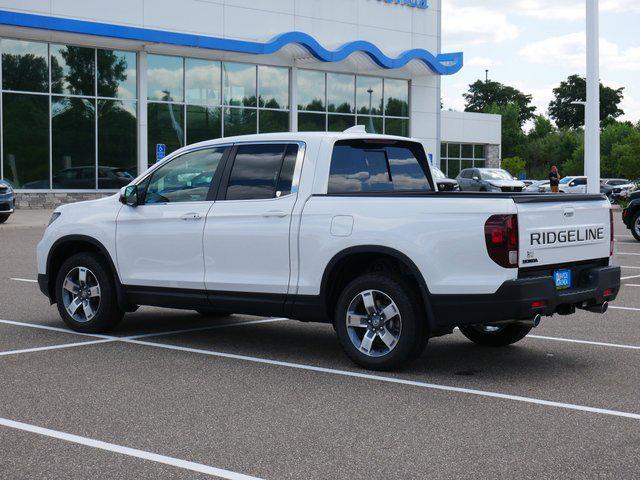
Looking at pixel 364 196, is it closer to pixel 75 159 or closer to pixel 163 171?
pixel 163 171

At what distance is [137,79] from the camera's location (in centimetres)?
3569

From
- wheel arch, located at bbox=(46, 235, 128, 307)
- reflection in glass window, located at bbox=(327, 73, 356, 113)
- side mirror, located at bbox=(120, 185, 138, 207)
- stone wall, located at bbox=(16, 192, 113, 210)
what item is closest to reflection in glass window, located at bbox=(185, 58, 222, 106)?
reflection in glass window, located at bbox=(327, 73, 356, 113)

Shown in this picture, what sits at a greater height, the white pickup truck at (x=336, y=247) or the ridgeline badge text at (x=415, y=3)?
the ridgeline badge text at (x=415, y=3)

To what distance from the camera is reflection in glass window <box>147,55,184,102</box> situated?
36188 millimetres

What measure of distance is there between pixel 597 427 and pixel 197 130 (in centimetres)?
3310

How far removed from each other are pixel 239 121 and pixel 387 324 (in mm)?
32606

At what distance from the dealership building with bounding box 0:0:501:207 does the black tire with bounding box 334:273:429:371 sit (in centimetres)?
2632

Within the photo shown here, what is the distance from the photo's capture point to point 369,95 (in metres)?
43.8

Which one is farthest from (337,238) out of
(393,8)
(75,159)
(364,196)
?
(393,8)

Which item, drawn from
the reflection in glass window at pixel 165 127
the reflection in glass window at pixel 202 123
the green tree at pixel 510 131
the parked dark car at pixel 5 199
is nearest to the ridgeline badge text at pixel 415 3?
the reflection in glass window at pixel 202 123

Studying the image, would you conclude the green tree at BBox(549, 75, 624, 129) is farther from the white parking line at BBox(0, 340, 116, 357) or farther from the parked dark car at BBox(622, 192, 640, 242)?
the white parking line at BBox(0, 340, 116, 357)

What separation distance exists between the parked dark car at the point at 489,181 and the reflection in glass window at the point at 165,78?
47.9ft

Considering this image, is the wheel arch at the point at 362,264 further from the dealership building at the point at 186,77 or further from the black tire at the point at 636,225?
the dealership building at the point at 186,77

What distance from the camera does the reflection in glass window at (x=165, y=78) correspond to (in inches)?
1425
